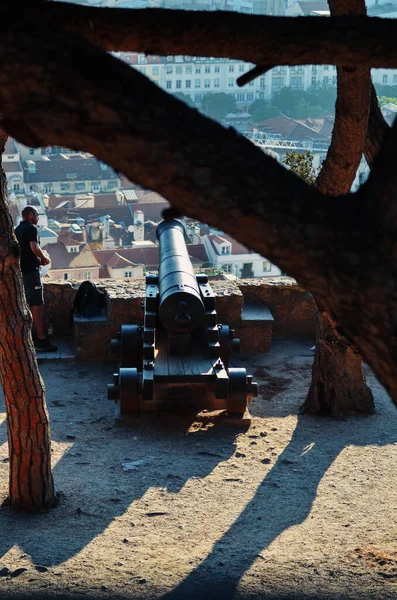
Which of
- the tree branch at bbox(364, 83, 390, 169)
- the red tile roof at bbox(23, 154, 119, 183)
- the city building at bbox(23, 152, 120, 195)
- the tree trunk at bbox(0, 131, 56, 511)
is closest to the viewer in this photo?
the tree trunk at bbox(0, 131, 56, 511)

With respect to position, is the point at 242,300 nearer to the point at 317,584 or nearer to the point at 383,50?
the point at 317,584

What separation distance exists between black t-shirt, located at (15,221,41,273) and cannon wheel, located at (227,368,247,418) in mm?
2077

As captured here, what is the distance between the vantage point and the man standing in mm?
7152

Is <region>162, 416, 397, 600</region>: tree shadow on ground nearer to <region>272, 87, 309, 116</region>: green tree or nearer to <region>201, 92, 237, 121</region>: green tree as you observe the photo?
<region>201, 92, 237, 121</region>: green tree

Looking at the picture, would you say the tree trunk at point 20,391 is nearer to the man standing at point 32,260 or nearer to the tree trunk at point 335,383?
the tree trunk at point 335,383

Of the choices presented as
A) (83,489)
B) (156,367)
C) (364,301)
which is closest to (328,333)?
(156,367)

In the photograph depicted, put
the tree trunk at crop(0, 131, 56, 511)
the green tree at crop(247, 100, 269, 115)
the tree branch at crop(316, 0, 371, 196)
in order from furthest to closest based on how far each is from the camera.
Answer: the green tree at crop(247, 100, 269, 115) → the tree branch at crop(316, 0, 371, 196) → the tree trunk at crop(0, 131, 56, 511)

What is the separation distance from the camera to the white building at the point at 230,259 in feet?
86.6

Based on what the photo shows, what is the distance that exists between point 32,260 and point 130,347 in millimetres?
1140

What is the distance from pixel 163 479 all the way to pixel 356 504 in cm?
108

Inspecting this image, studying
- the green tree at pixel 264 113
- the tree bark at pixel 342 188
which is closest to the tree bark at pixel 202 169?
the tree bark at pixel 342 188

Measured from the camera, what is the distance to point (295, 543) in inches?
171

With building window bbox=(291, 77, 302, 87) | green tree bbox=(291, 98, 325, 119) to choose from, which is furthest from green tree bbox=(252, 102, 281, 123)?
building window bbox=(291, 77, 302, 87)

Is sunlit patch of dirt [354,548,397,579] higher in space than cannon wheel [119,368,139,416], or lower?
lower
